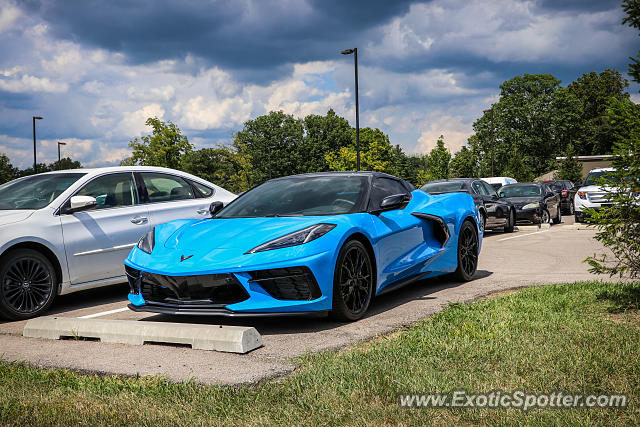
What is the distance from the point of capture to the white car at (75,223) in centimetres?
631

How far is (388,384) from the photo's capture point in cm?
353

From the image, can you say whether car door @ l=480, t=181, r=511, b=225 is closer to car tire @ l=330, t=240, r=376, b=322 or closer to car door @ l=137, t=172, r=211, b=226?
car door @ l=137, t=172, r=211, b=226

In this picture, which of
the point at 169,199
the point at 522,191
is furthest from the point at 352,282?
the point at 522,191

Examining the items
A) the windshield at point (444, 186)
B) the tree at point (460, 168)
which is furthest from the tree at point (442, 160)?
the windshield at point (444, 186)

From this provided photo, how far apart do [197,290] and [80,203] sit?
7.77ft

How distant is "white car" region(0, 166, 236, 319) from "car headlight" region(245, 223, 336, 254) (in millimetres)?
2675

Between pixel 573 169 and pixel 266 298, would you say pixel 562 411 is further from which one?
pixel 573 169

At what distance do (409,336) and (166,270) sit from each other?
2082mm

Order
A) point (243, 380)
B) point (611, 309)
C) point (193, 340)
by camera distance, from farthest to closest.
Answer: point (611, 309)
point (193, 340)
point (243, 380)

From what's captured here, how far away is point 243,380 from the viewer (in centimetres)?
379

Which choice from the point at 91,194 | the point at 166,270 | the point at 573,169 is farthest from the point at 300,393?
the point at 573,169

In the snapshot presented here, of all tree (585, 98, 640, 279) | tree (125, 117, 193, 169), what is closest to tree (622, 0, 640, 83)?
tree (585, 98, 640, 279)

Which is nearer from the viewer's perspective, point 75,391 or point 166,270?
point 75,391

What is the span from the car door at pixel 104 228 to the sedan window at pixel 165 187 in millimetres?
223
